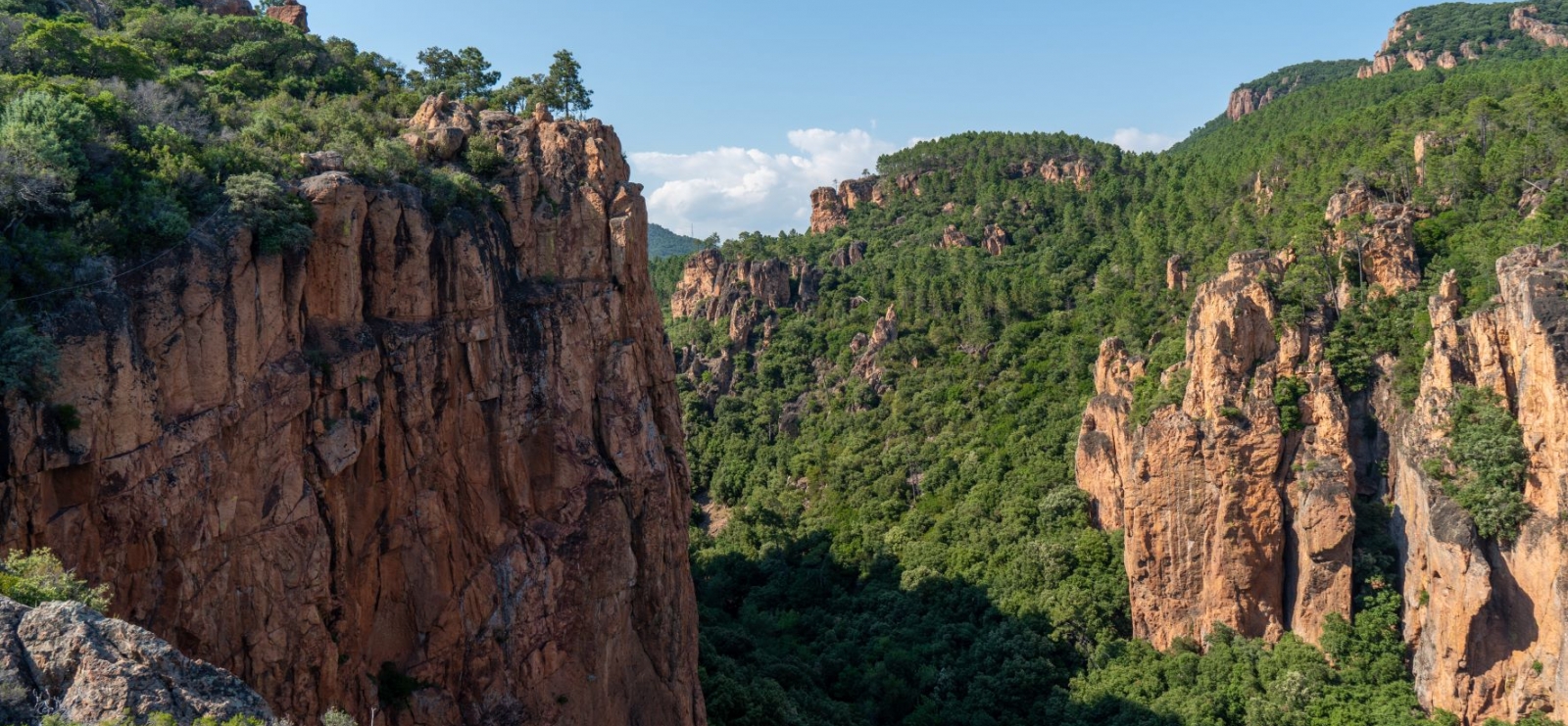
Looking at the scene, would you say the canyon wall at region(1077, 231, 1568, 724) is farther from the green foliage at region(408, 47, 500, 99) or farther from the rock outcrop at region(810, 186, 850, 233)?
the rock outcrop at region(810, 186, 850, 233)

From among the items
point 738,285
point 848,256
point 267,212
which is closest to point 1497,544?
point 267,212

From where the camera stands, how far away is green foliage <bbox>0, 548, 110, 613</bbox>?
14.4 metres

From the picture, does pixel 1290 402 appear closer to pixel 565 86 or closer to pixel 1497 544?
pixel 1497 544

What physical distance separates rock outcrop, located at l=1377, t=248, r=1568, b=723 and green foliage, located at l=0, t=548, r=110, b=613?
43739mm

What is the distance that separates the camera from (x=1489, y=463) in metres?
39.9

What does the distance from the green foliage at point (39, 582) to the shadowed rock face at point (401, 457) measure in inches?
93.1

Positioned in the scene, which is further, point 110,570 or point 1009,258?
point 1009,258

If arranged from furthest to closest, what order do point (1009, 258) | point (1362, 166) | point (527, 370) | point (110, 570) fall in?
point (1009, 258), point (1362, 166), point (527, 370), point (110, 570)

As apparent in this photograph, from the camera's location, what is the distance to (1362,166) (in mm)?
61406

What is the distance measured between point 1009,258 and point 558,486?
77434 millimetres

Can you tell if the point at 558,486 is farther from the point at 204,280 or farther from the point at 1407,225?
the point at 1407,225

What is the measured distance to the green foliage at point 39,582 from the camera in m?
14.4

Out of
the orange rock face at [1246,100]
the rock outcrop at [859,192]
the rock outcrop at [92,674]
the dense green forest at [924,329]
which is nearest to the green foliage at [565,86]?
the dense green forest at [924,329]

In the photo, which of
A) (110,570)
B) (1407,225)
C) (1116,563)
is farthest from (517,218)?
(1407,225)
